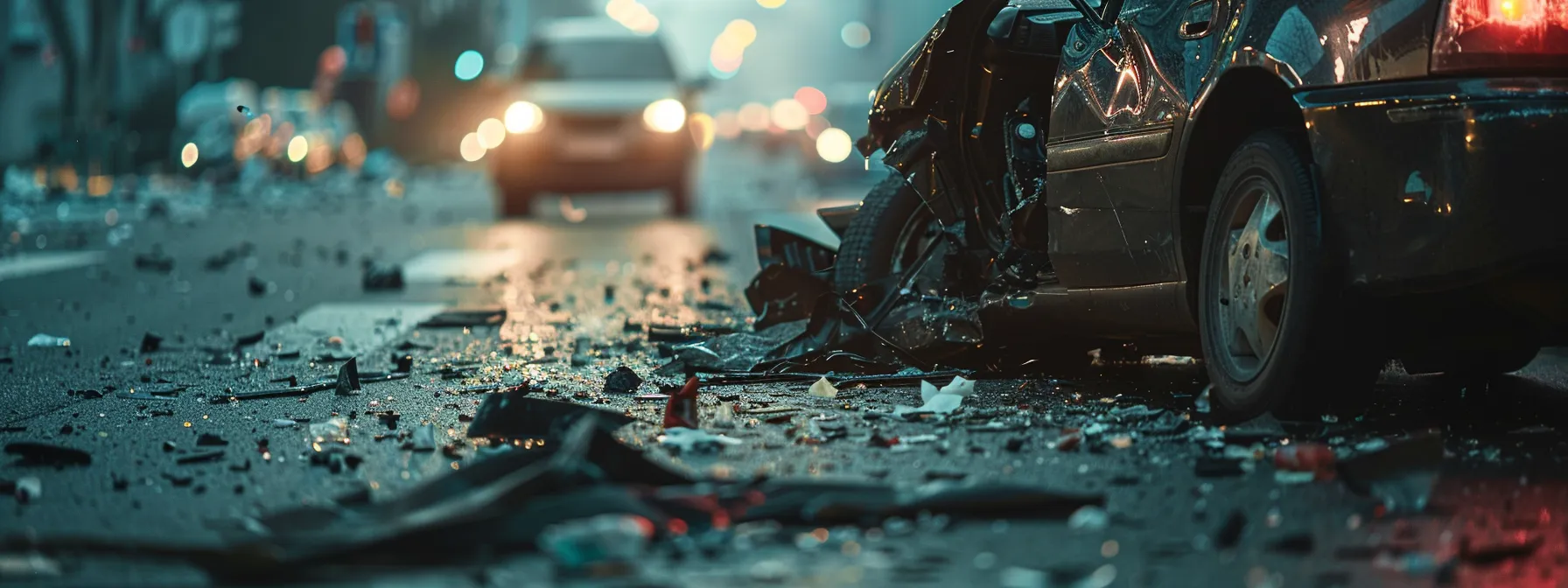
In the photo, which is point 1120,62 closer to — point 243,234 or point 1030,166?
point 1030,166

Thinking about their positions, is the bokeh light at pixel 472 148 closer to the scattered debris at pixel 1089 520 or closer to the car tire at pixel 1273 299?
the car tire at pixel 1273 299

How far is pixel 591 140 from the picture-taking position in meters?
21.2

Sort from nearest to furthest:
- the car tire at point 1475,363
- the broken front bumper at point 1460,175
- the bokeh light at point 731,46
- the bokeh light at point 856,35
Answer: the broken front bumper at point 1460,175 → the car tire at point 1475,363 → the bokeh light at point 856,35 → the bokeh light at point 731,46

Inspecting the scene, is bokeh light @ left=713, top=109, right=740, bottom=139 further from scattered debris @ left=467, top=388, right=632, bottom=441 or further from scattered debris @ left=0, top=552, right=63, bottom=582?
scattered debris @ left=0, top=552, right=63, bottom=582

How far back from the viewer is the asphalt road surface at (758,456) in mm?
4004

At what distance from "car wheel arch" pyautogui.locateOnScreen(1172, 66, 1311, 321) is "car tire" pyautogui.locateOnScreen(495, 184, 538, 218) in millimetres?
15687

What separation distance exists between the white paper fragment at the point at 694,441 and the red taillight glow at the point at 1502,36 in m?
1.99

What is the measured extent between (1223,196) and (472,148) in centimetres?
4949

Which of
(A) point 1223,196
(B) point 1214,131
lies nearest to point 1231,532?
(A) point 1223,196

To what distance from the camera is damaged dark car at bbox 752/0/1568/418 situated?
16.2ft

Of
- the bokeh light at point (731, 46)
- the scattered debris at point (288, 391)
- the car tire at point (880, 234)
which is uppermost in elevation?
the bokeh light at point (731, 46)

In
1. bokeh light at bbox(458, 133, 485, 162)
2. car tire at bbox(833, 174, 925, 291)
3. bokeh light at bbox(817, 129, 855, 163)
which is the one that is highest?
bokeh light at bbox(458, 133, 485, 162)

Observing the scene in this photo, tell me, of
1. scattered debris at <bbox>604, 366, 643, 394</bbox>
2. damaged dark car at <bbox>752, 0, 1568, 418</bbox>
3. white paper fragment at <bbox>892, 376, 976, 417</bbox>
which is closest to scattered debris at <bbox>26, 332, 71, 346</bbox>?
scattered debris at <bbox>604, 366, 643, 394</bbox>

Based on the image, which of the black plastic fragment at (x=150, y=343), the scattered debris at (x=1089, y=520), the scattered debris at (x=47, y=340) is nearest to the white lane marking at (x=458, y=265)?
the scattered debris at (x=47, y=340)
